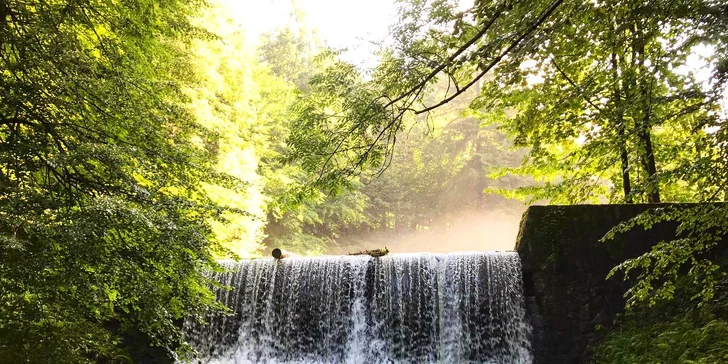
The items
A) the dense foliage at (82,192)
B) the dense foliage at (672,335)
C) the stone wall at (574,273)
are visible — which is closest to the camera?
the dense foliage at (82,192)

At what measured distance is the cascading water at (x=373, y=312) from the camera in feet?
25.6

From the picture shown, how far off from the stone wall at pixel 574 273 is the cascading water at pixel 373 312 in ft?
1.19

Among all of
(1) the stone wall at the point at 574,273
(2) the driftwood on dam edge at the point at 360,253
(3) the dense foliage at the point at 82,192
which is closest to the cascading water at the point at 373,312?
(2) the driftwood on dam edge at the point at 360,253

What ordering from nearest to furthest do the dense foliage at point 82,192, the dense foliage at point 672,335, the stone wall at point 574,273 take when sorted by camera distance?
1. the dense foliage at point 82,192
2. the dense foliage at point 672,335
3. the stone wall at point 574,273

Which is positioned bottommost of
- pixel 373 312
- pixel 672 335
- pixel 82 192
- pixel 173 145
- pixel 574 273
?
pixel 672 335

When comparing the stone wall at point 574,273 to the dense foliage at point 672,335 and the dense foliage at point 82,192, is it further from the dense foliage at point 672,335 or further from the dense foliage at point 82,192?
the dense foliage at point 82,192

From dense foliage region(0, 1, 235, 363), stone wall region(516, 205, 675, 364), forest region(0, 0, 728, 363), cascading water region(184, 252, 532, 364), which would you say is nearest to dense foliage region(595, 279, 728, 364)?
forest region(0, 0, 728, 363)

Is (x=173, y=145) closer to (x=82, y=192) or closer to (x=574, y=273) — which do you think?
(x=82, y=192)

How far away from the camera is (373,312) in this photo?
855cm

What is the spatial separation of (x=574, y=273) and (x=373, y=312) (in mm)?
3595

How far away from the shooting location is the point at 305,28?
31375 mm

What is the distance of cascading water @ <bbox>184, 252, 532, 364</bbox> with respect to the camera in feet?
25.6

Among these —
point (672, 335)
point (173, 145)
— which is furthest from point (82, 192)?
point (672, 335)

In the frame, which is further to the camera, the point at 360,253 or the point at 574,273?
the point at 360,253
